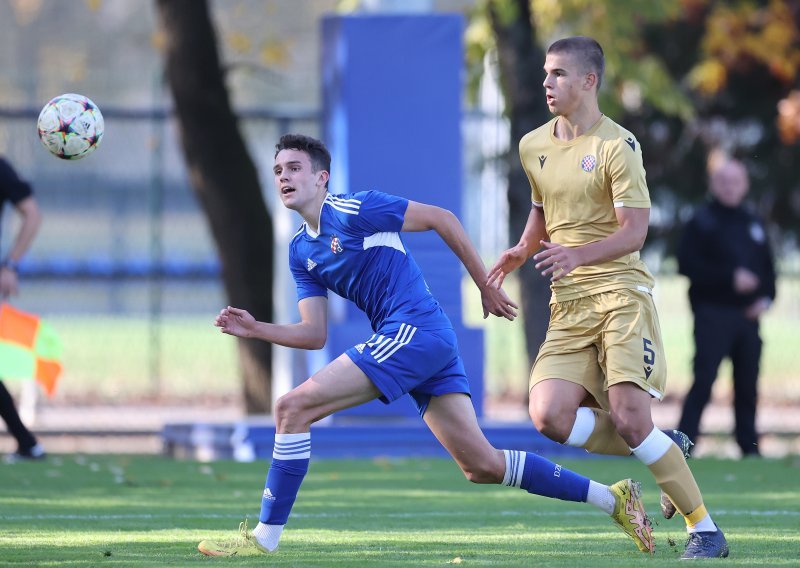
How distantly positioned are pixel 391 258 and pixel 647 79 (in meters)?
9.66

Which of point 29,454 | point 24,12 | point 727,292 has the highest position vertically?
point 24,12

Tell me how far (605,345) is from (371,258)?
43.6 inches

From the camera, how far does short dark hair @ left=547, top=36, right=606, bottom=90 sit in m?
6.76

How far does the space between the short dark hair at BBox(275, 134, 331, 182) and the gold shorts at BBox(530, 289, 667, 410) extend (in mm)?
1253

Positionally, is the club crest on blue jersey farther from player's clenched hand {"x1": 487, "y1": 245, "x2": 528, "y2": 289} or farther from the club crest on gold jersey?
the club crest on gold jersey

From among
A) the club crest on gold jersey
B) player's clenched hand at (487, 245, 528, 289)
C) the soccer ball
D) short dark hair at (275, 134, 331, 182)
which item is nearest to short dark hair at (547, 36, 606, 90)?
the club crest on gold jersey

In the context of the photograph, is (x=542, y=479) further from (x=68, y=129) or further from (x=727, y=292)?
(x=727, y=292)

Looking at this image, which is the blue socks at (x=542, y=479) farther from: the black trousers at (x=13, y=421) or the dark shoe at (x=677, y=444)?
the black trousers at (x=13, y=421)

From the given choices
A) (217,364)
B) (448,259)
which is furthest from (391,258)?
(217,364)

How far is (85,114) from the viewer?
8273 mm

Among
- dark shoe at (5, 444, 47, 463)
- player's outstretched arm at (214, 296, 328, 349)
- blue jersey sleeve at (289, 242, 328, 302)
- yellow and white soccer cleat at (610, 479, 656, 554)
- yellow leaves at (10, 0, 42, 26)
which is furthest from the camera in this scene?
yellow leaves at (10, 0, 42, 26)

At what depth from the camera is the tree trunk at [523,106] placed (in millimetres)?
13461

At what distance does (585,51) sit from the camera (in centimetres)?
677

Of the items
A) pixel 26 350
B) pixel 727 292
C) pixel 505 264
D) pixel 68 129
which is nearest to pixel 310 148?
pixel 505 264
